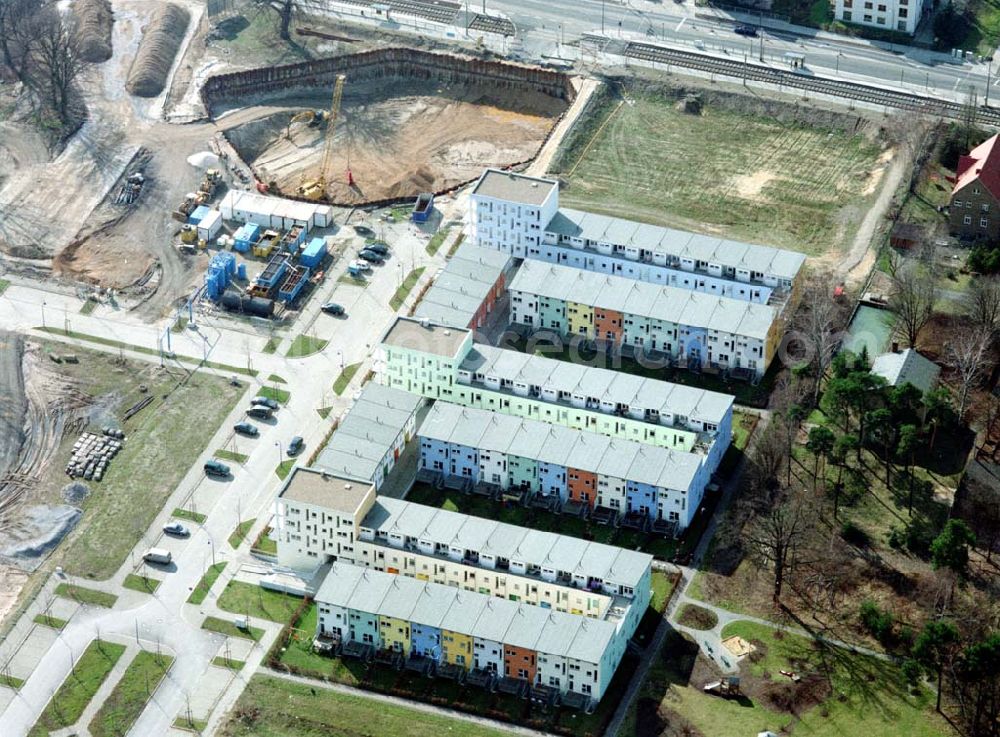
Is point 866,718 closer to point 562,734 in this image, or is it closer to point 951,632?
point 951,632

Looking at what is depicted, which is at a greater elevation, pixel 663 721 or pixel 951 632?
pixel 951 632

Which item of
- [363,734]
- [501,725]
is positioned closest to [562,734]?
[501,725]

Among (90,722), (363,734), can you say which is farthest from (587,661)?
(90,722)

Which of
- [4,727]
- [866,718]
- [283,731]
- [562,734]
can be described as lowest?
[4,727]

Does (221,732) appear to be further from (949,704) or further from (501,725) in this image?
(949,704)

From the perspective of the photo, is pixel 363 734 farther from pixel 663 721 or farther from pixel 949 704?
pixel 949 704

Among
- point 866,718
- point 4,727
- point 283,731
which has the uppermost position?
point 866,718

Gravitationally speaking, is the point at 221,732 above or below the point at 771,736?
below

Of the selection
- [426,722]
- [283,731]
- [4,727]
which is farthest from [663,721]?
[4,727]
